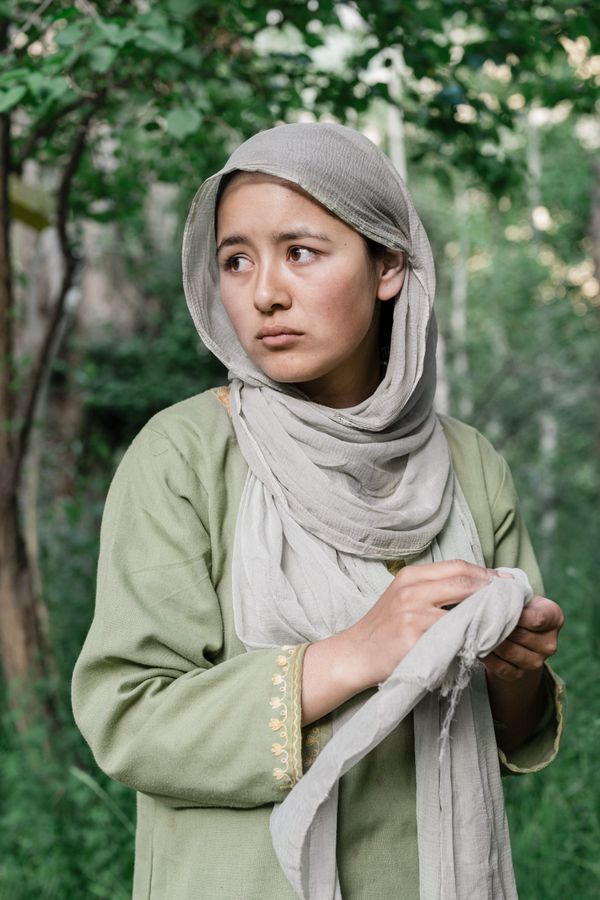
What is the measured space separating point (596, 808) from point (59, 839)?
81.0 inches

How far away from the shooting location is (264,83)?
3.68m

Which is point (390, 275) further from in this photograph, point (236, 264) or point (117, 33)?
point (117, 33)

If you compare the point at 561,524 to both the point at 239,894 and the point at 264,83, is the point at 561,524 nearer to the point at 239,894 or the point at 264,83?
the point at 264,83

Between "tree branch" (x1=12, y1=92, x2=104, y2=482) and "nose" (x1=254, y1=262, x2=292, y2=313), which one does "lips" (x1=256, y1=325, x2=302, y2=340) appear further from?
"tree branch" (x1=12, y1=92, x2=104, y2=482)

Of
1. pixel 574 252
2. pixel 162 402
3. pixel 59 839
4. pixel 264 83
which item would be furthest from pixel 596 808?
pixel 574 252

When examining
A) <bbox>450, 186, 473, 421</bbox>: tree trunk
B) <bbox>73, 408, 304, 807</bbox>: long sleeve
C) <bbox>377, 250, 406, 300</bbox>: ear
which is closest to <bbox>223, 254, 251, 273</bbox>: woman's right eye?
<bbox>377, 250, 406, 300</bbox>: ear

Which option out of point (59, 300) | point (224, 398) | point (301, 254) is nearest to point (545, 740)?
point (224, 398)

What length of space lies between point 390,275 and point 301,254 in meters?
0.22

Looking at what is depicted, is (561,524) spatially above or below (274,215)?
below

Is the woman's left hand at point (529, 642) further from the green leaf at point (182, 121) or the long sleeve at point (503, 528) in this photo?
the green leaf at point (182, 121)

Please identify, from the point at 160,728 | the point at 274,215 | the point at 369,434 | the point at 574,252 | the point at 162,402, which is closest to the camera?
the point at 160,728

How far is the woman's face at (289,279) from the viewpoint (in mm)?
1437

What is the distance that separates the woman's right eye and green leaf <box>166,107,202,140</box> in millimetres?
1345

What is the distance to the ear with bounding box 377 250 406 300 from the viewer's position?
63.1 inches
